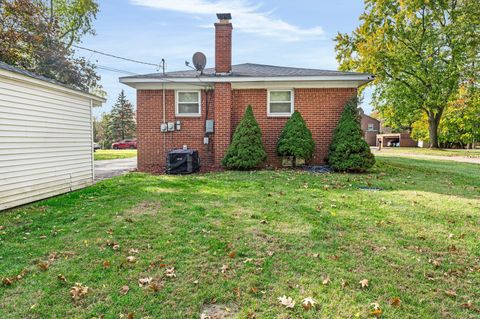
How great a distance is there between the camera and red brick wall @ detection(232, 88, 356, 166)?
1069 centimetres

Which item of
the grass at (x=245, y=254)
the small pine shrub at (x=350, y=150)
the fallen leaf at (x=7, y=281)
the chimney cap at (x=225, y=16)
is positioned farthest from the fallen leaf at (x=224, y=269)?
the chimney cap at (x=225, y=16)

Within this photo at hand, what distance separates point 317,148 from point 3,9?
18.1 m

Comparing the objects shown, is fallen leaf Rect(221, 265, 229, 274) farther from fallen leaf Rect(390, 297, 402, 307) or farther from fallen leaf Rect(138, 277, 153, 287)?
fallen leaf Rect(390, 297, 402, 307)

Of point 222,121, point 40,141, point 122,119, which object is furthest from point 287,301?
point 122,119

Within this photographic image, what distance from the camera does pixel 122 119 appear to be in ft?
158

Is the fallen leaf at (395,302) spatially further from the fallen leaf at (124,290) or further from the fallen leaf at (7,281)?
the fallen leaf at (7,281)

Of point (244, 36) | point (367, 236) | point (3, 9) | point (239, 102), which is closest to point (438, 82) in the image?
point (244, 36)

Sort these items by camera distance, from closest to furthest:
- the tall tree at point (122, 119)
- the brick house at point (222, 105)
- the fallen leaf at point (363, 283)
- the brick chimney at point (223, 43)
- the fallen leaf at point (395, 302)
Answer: the fallen leaf at point (395, 302) < the fallen leaf at point (363, 283) < the brick house at point (222, 105) < the brick chimney at point (223, 43) < the tall tree at point (122, 119)

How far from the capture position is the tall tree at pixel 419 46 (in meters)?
20.7

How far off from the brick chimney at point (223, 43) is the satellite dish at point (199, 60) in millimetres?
586

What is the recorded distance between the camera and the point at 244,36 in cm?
1390

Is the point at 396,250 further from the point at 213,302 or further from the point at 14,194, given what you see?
the point at 14,194

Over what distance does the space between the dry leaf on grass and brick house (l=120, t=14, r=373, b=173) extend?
310 inches

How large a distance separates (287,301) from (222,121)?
841cm
